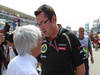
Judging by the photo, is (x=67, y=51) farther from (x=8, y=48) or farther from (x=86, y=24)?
(x=86, y=24)

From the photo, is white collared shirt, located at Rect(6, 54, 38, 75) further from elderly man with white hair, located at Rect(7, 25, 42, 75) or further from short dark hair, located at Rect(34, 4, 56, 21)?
short dark hair, located at Rect(34, 4, 56, 21)

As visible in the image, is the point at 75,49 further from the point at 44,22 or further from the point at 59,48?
the point at 44,22

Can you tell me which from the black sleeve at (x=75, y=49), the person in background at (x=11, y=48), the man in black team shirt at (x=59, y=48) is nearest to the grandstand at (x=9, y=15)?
the person in background at (x=11, y=48)

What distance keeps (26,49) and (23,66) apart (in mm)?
189

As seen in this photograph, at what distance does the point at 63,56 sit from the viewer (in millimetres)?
3248

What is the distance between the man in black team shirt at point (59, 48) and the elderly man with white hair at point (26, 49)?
0.74m

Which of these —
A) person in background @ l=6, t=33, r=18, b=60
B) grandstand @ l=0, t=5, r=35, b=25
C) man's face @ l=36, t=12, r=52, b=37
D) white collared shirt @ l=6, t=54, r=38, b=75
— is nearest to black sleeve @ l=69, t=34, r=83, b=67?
man's face @ l=36, t=12, r=52, b=37

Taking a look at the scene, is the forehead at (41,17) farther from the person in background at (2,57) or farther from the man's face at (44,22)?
the person in background at (2,57)

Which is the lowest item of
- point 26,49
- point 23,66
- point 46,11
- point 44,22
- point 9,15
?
point 23,66

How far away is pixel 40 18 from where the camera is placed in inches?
128

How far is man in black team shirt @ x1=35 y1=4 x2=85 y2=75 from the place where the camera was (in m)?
3.23

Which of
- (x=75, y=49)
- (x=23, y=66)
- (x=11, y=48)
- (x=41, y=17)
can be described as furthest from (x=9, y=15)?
(x=23, y=66)

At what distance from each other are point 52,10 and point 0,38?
1.80m

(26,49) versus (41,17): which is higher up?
(41,17)
